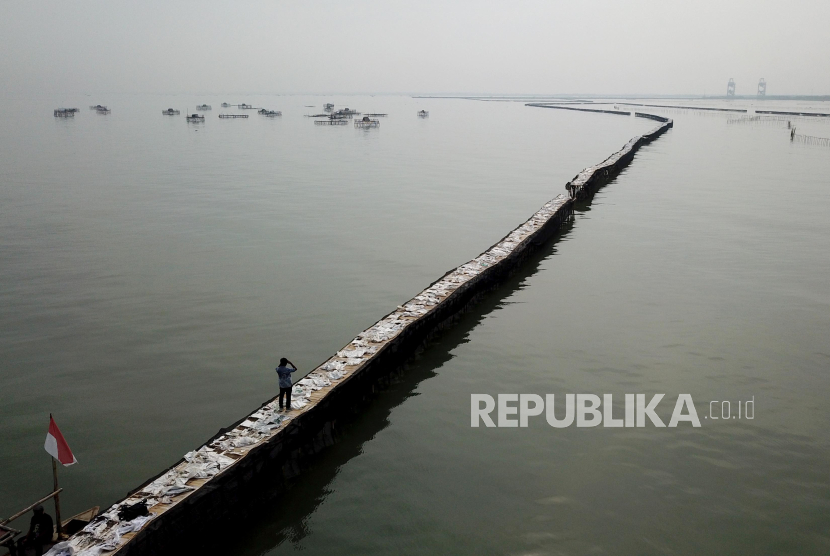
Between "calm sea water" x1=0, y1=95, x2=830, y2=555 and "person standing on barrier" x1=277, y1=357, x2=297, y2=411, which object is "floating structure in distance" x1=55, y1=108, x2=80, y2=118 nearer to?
"calm sea water" x1=0, y1=95, x2=830, y2=555

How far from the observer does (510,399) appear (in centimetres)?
1476

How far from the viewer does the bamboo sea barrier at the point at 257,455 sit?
919 cm

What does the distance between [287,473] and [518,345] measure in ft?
27.3

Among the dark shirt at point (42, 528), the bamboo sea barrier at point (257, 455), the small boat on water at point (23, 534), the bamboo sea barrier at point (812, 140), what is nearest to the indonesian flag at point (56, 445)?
the small boat on water at point (23, 534)

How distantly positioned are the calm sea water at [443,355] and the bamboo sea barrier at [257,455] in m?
0.49

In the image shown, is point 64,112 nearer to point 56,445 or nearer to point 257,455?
point 56,445

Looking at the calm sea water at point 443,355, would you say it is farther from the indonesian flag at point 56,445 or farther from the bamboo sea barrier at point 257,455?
the indonesian flag at point 56,445

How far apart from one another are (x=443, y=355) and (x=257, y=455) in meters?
7.34

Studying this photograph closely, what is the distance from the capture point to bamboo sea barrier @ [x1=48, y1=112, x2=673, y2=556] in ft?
30.1

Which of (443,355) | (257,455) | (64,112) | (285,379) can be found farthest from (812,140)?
(64,112)

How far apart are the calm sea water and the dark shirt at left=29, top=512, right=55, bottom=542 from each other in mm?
1796

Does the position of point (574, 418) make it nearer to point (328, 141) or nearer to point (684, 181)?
point (684, 181)

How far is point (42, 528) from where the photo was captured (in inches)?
364

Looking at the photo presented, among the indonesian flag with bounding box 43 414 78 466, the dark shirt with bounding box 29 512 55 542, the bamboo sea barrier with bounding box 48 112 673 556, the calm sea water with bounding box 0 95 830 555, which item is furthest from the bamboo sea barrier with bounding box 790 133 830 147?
the dark shirt with bounding box 29 512 55 542
